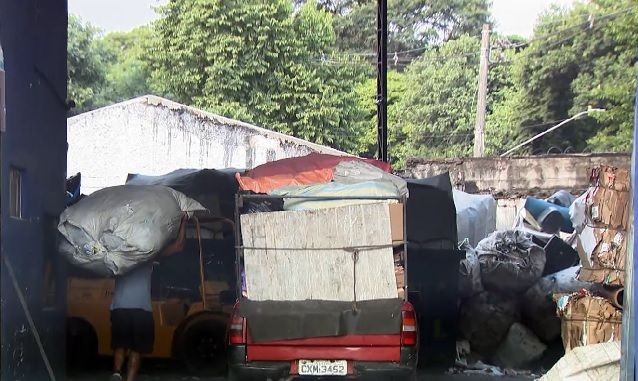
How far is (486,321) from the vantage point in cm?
941

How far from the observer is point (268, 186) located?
7.66 m

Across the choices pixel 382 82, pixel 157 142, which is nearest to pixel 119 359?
pixel 382 82

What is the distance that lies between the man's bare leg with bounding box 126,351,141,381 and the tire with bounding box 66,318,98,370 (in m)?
0.65

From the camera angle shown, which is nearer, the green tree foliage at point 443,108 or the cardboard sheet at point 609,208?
the cardboard sheet at point 609,208

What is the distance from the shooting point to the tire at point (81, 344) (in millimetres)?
8312

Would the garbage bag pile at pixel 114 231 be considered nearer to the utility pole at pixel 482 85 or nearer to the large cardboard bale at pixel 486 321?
the large cardboard bale at pixel 486 321

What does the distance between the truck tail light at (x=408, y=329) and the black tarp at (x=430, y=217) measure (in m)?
2.69

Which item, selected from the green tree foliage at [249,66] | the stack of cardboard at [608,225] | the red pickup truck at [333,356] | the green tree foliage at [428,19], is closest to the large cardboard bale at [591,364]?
the stack of cardboard at [608,225]

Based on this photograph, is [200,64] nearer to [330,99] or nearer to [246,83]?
[246,83]

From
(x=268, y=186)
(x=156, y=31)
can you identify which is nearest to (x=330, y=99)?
(x=156, y=31)

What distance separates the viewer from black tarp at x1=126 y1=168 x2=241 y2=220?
378 inches

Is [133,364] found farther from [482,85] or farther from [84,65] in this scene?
[84,65]

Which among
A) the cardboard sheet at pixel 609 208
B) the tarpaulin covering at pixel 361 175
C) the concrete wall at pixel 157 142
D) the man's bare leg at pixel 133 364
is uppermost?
the concrete wall at pixel 157 142

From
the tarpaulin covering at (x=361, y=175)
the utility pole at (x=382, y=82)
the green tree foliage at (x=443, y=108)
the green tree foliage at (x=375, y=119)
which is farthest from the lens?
the green tree foliage at (x=443, y=108)
